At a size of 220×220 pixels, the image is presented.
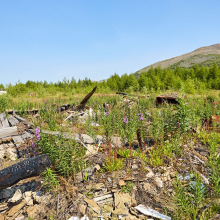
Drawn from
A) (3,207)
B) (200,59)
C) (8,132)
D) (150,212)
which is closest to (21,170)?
(3,207)

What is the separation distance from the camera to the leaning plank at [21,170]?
285 centimetres

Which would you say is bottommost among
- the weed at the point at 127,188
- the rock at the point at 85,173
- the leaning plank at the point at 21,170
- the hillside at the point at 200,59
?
the weed at the point at 127,188

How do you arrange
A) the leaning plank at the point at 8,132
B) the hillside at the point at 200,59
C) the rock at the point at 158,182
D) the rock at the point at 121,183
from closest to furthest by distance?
the rock at the point at 121,183
the rock at the point at 158,182
the leaning plank at the point at 8,132
the hillside at the point at 200,59

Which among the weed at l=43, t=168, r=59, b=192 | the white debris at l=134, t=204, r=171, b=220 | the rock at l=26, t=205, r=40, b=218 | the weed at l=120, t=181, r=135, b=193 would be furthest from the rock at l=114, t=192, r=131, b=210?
the rock at l=26, t=205, r=40, b=218

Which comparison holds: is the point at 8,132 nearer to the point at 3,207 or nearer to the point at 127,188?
the point at 3,207

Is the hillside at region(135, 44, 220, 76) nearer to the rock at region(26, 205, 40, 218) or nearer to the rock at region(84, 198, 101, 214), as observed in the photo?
the rock at region(84, 198, 101, 214)

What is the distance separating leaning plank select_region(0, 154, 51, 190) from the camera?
9.36 feet

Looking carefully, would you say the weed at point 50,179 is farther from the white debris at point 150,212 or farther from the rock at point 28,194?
the white debris at point 150,212

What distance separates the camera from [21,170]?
2916 millimetres

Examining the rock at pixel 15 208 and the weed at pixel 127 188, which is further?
the weed at pixel 127 188

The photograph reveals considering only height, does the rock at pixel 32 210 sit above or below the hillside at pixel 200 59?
below

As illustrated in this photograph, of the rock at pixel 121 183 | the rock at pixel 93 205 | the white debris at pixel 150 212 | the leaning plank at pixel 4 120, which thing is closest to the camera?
the white debris at pixel 150 212

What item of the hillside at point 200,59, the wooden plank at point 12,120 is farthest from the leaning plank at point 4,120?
the hillside at point 200,59

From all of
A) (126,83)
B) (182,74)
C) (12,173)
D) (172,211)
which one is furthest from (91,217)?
(182,74)
